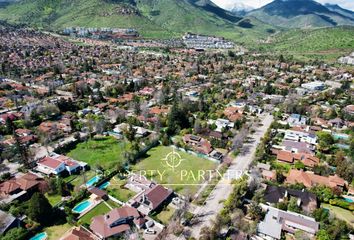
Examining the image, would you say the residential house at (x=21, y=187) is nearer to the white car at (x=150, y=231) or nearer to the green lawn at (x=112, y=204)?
the green lawn at (x=112, y=204)

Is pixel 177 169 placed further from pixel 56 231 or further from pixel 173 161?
pixel 56 231

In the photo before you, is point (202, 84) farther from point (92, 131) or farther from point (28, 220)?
point (28, 220)

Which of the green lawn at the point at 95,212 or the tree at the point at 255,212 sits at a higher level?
the tree at the point at 255,212

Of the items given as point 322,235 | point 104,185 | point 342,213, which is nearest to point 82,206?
point 104,185

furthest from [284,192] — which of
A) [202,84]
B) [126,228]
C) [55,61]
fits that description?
[55,61]

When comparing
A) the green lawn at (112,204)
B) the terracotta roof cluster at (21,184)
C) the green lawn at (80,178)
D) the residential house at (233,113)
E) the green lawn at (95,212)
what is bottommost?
the green lawn at (95,212)

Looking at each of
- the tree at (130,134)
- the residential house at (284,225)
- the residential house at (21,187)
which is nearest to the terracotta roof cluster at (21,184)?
the residential house at (21,187)

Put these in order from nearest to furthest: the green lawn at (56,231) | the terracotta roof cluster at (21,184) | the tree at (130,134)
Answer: the green lawn at (56,231)
the terracotta roof cluster at (21,184)
the tree at (130,134)
